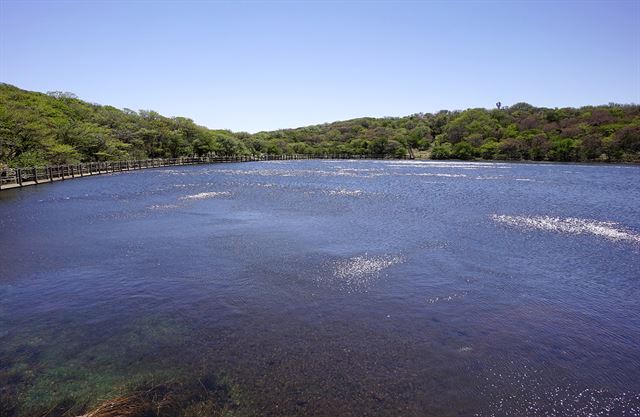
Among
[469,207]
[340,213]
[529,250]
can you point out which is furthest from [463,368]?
[469,207]

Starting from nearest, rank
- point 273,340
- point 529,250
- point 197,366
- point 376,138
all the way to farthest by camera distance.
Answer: point 197,366 → point 273,340 → point 529,250 → point 376,138

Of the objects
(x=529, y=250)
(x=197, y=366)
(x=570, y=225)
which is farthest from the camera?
(x=570, y=225)

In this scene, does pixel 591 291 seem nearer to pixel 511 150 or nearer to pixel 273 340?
pixel 273 340

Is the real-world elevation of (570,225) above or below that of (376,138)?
below

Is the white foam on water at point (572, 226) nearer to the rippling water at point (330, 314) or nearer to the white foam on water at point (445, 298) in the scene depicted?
the rippling water at point (330, 314)

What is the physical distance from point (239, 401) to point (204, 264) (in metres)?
7.52

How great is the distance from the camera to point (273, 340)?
320 inches

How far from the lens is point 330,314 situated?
9.43 m

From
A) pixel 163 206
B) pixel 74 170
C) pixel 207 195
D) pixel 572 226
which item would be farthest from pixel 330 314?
pixel 74 170

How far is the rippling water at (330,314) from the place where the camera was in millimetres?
6547

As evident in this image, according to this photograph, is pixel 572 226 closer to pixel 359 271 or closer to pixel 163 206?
pixel 359 271

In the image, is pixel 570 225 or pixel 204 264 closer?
pixel 204 264

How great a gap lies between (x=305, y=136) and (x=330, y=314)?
154 meters

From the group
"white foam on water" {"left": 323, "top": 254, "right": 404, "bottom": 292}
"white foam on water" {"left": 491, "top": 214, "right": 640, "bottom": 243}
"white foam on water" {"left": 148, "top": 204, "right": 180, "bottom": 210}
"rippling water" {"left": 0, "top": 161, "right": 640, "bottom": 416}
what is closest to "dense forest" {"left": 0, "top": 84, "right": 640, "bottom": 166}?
"white foam on water" {"left": 148, "top": 204, "right": 180, "bottom": 210}
